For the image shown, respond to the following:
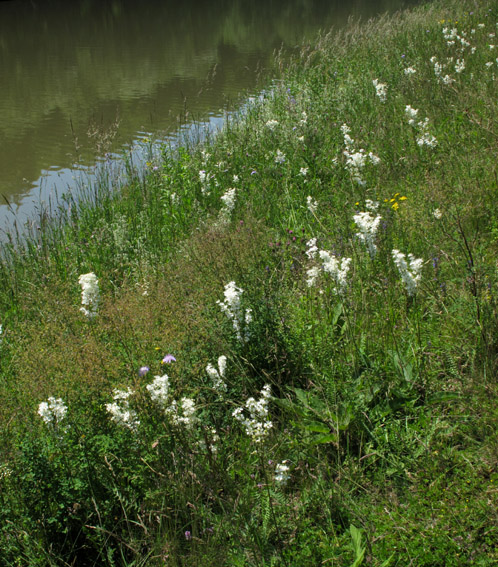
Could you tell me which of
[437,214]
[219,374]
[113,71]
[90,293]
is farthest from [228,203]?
[113,71]

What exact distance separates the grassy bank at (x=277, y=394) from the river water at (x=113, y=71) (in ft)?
11.7

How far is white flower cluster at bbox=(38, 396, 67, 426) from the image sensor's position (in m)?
2.46

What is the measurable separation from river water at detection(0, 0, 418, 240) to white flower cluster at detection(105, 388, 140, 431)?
4587 millimetres

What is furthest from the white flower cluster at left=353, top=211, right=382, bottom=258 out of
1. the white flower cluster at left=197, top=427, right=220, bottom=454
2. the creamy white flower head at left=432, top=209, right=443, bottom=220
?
the white flower cluster at left=197, top=427, right=220, bottom=454

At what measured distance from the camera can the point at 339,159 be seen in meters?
5.70

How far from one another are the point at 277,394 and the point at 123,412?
2.91 feet

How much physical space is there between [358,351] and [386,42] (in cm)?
1039

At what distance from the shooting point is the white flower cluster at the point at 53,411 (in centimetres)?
246

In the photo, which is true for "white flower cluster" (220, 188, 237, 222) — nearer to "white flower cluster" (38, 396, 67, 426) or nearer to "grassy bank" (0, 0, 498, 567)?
"grassy bank" (0, 0, 498, 567)

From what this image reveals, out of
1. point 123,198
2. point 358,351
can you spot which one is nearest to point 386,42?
point 123,198

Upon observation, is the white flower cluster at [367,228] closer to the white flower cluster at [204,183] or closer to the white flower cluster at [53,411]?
the white flower cluster at [53,411]

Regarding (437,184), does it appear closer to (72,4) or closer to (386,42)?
(386,42)

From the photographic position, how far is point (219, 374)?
106 inches

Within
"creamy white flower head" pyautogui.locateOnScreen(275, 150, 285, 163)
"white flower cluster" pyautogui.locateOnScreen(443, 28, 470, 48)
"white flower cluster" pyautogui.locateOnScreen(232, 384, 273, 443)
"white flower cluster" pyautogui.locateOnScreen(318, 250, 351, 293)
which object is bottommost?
"white flower cluster" pyautogui.locateOnScreen(232, 384, 273, 443)
